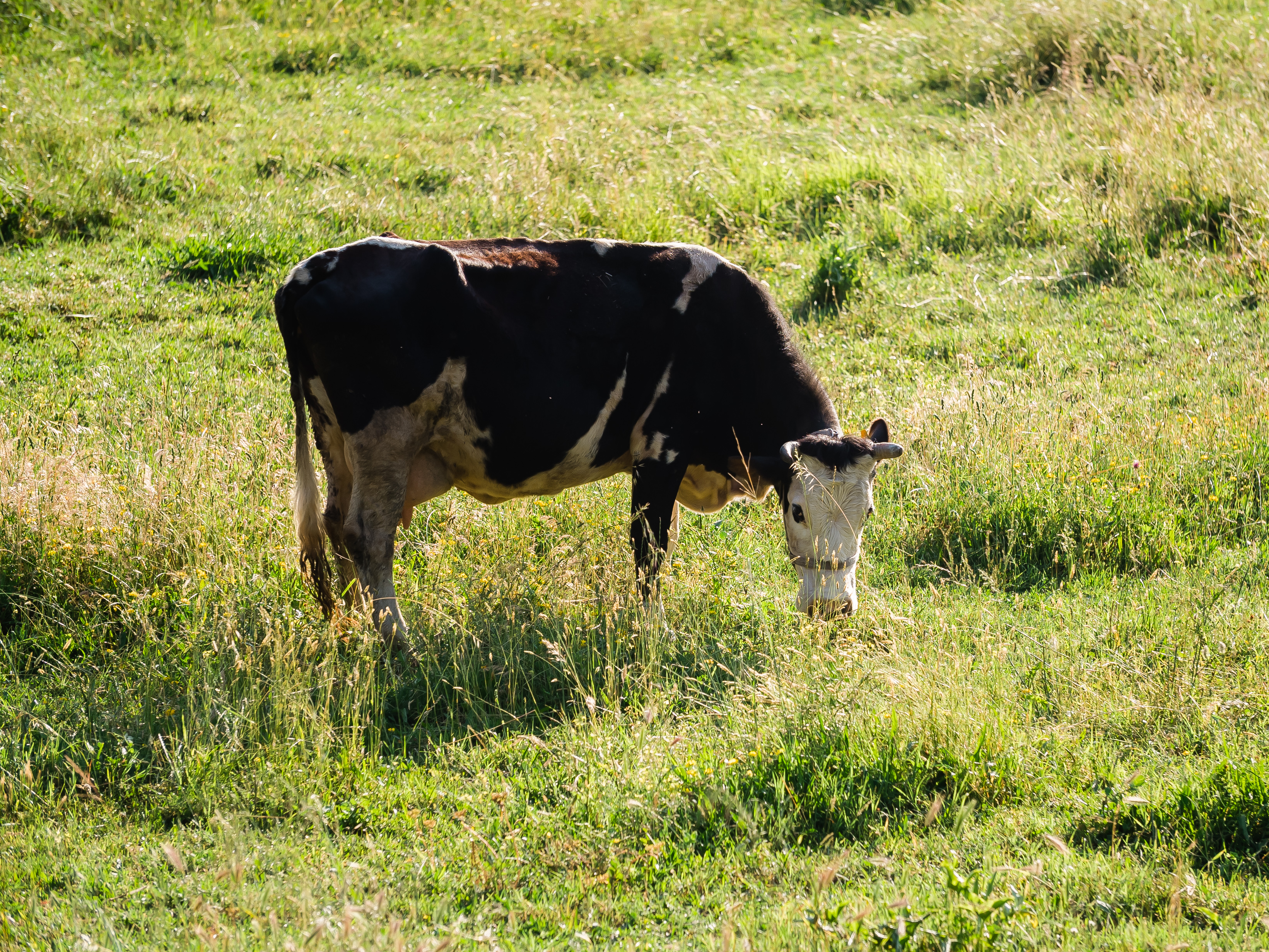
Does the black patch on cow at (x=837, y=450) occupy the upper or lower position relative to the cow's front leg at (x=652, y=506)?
upper

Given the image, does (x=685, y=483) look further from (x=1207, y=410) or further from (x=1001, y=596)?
(x=1207, y=410)

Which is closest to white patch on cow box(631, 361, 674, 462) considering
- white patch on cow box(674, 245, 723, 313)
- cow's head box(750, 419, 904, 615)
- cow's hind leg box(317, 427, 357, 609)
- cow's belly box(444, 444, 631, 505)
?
cow's belly box(444, 444, 631, 505)

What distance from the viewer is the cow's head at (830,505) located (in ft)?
19.0

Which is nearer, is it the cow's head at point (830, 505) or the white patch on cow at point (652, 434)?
the cow's head at point (830, 505)

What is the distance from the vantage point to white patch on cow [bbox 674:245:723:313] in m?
6.15

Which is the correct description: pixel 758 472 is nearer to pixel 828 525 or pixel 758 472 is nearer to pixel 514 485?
pixel 828 525

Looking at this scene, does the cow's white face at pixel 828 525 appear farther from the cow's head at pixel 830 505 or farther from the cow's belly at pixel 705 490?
the cow's belly at pixel 705 490

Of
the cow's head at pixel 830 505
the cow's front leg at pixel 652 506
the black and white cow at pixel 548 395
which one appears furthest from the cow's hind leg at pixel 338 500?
the cow's head at pixel 830 505

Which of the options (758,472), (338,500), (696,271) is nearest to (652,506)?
(758,472)

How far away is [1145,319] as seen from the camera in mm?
9727

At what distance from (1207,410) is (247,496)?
634 cm

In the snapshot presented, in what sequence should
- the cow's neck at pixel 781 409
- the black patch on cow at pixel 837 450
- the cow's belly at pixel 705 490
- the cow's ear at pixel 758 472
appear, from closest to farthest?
the black patch on cow at pixel 837 450
the cow's ear at pixel 758 472
the cow's neck at pixel 781 409
the cow's belly at pixel 705 490

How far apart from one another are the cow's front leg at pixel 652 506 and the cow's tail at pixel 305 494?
5.34 ft

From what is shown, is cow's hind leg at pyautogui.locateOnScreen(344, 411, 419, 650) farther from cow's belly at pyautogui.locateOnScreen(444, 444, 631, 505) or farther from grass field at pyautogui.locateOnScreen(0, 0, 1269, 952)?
cow's belly at pyautogui.locateOnScreen(444, 444, 631, 505)
